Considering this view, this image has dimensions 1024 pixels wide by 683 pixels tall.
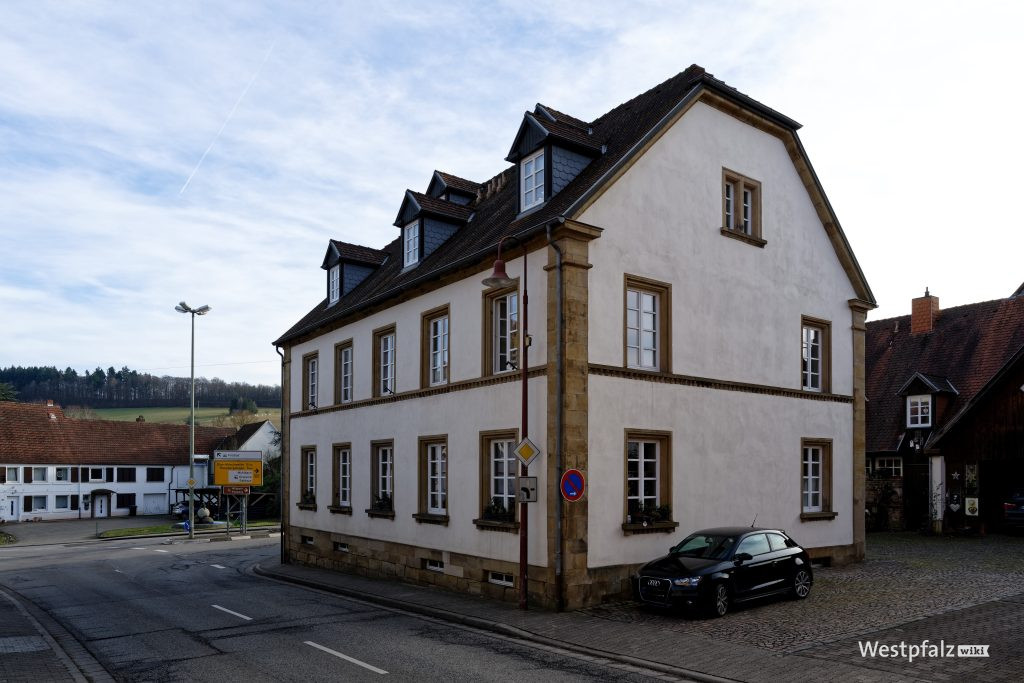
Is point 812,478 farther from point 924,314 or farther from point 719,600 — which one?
point 924,314

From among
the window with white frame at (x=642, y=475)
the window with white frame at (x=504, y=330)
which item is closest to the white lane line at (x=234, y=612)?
the window with white frame at (x=504, y=330)

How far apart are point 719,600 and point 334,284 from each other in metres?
18.9

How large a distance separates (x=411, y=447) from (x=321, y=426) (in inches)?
265

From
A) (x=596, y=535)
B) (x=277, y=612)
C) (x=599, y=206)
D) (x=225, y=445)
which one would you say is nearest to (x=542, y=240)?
(x=599, y=206)

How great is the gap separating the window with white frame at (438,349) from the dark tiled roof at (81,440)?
173 ft

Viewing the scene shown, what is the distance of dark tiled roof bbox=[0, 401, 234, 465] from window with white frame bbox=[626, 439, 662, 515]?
5819cm

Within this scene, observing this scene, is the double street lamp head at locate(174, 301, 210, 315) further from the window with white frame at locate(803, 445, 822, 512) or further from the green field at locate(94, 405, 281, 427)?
the green field at locate(94, 405, 281, 427)

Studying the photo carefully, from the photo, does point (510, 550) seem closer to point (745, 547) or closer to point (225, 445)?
point (745, 547)

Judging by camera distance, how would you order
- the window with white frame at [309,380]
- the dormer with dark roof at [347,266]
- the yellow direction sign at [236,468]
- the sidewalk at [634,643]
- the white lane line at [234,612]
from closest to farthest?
the sidewalk at [634,643] < the white lane line at [234,612] < the window with white frame at [309,380] < the dormer with dark roof at [347,266] < the yellow direction sign at [236,468]

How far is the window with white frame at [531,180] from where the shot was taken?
19.0 m

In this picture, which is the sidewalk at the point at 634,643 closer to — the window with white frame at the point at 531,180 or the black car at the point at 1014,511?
the window with white frame at the point at 531,180

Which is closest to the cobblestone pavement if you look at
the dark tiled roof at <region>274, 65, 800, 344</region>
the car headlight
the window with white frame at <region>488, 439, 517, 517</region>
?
the car headlight

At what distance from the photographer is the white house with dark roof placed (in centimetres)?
1645

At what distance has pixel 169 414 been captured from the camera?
115750 mm
